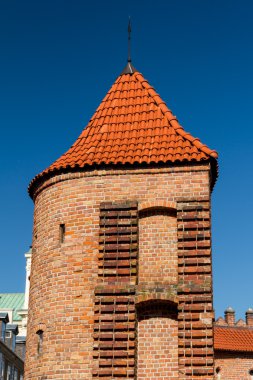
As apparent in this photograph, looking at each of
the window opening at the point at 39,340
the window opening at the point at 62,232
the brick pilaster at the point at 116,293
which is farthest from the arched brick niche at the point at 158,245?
the window opening at the point at 39,340

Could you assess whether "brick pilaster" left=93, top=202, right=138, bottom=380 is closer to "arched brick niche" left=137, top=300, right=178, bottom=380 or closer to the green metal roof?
"arched brick niche" left=137, top=300, right=178, bottom=380

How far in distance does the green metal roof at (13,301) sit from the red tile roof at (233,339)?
20.4m

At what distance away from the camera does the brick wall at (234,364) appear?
33562 millimetres

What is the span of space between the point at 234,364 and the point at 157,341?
72.8 feet

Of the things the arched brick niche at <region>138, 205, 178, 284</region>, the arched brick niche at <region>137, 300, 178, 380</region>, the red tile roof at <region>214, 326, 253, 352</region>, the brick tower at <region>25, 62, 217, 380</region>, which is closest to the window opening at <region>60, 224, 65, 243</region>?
the brick tower at <region>25, 62, 217, 380</region>

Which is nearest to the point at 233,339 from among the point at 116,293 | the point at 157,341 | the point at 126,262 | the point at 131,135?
the point at 131,135

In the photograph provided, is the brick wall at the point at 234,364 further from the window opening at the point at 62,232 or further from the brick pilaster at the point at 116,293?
the brick pilaster at the point at 116,293

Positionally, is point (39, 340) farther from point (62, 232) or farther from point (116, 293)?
point (62, 232)

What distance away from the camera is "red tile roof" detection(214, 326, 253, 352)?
33.9 metres

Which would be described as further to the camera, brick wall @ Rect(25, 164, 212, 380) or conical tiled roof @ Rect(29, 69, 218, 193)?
conical tiled roof @ Rect(29, 69, 218, 193)

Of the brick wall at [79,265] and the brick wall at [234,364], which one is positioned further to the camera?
the brick wall at [234,364]

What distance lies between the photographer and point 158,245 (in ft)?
45.5

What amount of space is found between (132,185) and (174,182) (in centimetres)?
95

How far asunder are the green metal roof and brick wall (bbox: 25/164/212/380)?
37.6 m
